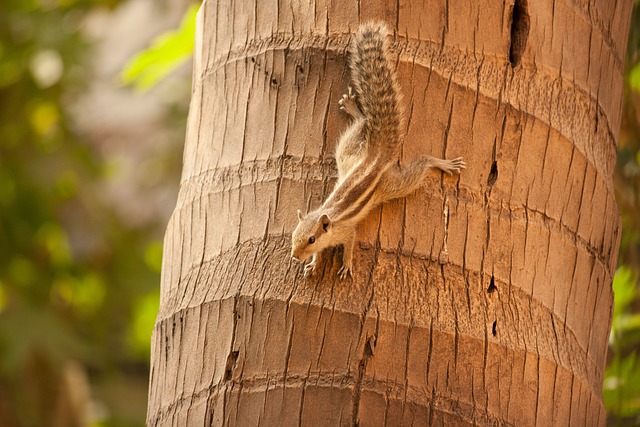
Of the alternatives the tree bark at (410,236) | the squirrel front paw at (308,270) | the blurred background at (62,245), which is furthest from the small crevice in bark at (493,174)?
the blurred background at (62,245)

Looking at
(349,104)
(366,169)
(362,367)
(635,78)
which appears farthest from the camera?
(635,78)

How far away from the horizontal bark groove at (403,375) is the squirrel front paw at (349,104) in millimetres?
707

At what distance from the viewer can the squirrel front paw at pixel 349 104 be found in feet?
10.4

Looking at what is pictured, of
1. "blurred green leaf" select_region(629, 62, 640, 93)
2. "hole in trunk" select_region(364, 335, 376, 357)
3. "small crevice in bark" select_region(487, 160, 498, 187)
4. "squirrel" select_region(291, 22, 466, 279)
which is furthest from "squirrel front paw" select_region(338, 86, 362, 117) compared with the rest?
"blurred green leaf" select_region(629, 62, 640, 93)

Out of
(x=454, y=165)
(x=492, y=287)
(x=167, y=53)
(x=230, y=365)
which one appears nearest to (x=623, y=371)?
(x=492, y=287)

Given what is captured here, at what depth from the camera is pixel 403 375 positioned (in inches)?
110

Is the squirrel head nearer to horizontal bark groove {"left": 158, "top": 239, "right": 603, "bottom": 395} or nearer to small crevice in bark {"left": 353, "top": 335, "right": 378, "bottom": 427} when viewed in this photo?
horizontal bark groove {"left": 158, "top": 239, "right": 603, "bottom": 395}

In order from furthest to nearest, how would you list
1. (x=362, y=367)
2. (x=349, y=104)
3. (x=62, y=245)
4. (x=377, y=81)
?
(x=62, y=245), (x=349, y=104), (x=377, y=81), (x=362, y=367)

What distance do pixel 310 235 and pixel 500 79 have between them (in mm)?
823

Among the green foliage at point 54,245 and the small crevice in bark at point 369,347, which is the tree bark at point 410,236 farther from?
the green foliage at point 54,245

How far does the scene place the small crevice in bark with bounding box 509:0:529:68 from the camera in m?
3.22

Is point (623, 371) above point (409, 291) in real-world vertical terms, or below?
below

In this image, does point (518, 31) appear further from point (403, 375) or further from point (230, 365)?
point (230, 365)

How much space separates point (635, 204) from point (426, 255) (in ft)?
7.74
